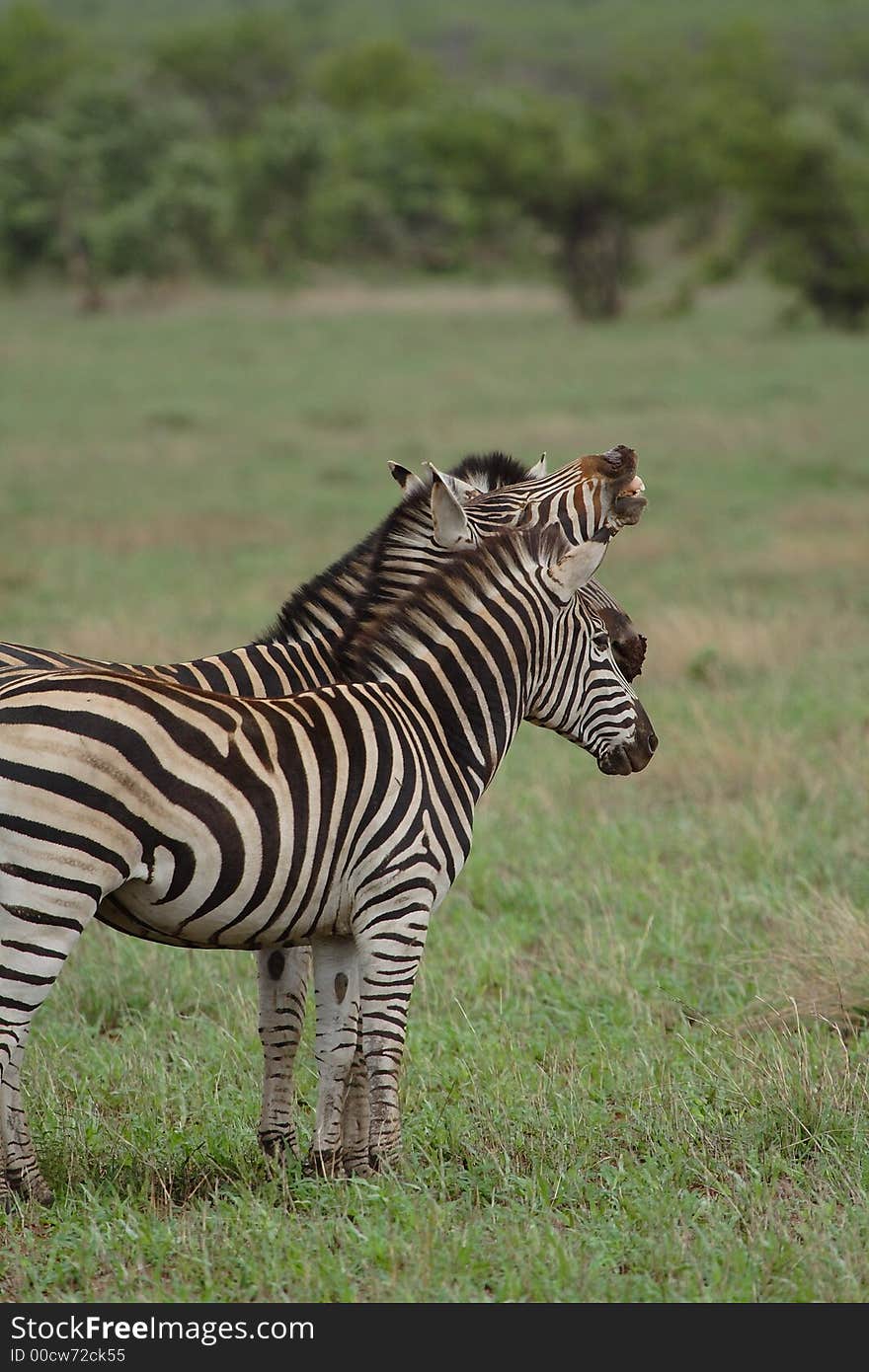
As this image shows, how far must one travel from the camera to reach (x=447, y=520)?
13.8ft

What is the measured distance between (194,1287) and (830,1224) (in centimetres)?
146

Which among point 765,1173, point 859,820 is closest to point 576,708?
point 765,1173

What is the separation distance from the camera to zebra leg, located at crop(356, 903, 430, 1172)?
3729 millimetres

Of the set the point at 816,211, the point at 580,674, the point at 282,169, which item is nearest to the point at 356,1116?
the point at 580,674

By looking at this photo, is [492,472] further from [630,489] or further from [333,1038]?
[333,1038]

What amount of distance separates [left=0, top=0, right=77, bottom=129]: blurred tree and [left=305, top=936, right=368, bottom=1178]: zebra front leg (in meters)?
65.1

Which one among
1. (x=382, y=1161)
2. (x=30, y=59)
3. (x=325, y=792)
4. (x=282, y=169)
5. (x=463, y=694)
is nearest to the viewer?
(x=325, y=792)

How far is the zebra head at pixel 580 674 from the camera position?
407 cm

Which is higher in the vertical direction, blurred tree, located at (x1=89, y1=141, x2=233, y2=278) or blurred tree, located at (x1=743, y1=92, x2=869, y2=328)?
blurred tree, located at (x1=89, y1=141, x2=233, y2=278)

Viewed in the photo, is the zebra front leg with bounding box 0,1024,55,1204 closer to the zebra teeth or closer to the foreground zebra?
the foreground zebra

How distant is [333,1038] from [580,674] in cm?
116

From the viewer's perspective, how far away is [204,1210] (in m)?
3.73

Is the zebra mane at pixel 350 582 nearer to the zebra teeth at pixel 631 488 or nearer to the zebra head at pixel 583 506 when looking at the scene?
the zebra head at pixel 583 506

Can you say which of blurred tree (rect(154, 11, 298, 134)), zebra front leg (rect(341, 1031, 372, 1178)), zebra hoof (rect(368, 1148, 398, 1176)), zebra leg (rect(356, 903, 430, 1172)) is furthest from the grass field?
blurred tree (rect(154, 11, 298, 134))
